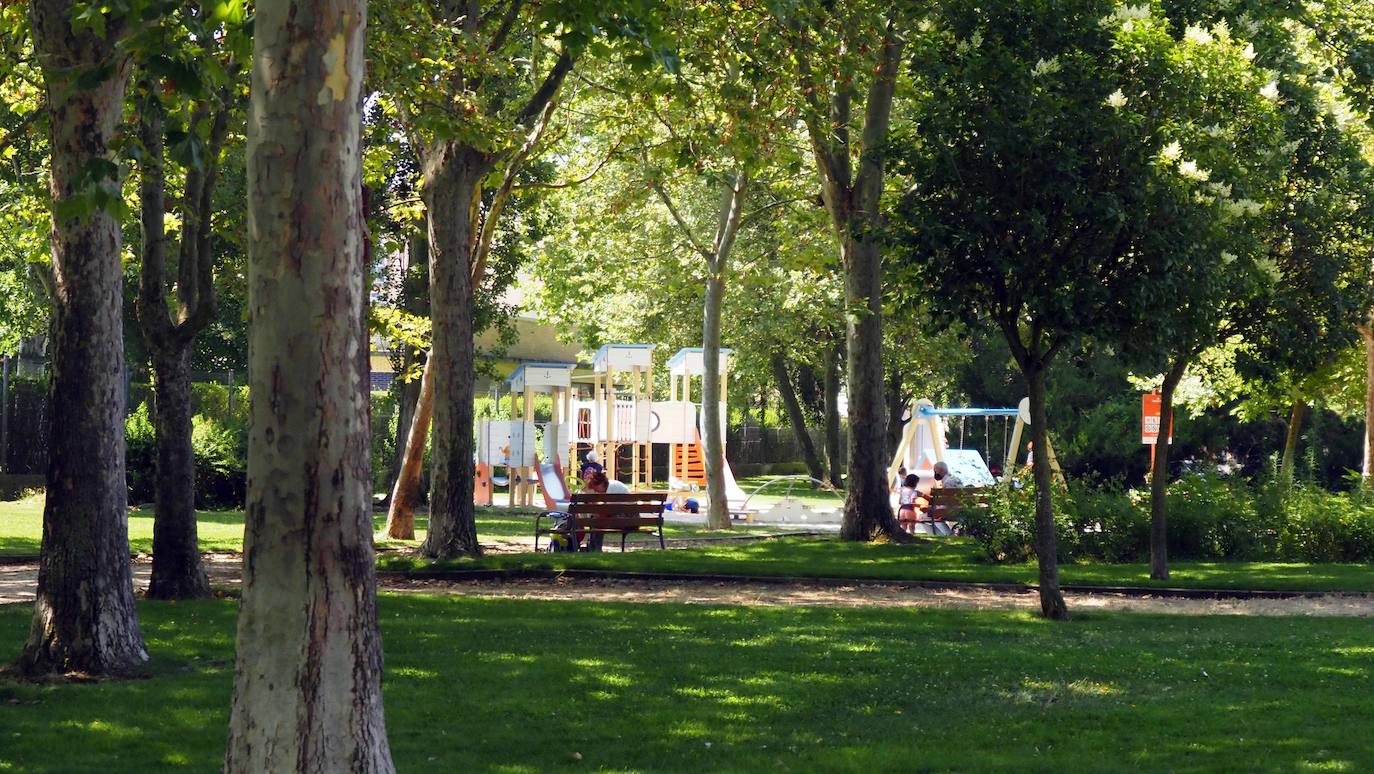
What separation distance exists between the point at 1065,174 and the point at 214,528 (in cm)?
1574

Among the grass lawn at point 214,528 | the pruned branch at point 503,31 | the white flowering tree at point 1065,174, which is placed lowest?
the grass lawn at point 214,528

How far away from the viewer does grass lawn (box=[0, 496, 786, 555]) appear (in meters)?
20.3

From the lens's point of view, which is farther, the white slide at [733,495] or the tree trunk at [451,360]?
the white slide at [733,495]

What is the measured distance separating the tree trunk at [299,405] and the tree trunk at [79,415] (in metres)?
4.52

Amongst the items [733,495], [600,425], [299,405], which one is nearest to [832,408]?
[733,495]

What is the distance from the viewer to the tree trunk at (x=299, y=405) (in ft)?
18.3

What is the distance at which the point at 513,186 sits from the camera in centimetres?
2209

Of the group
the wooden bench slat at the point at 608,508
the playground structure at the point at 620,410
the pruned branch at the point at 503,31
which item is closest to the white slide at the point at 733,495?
the playground structure at the point at 620,410

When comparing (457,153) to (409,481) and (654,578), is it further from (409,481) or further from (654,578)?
(409,481)

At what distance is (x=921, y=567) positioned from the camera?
18.1 m

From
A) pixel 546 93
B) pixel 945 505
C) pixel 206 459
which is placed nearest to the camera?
pixel 546 93

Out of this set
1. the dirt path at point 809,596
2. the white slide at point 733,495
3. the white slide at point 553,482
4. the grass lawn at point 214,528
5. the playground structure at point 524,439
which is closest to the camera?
the dirt path at point 809,596

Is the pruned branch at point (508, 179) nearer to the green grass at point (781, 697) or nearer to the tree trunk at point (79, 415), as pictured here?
the green grass at point (781, 697)

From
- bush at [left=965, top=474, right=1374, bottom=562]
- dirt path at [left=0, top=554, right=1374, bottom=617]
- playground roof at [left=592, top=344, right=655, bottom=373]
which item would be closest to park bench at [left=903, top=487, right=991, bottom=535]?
bush at [left=965, top=474, right=1374, bottom=562]
